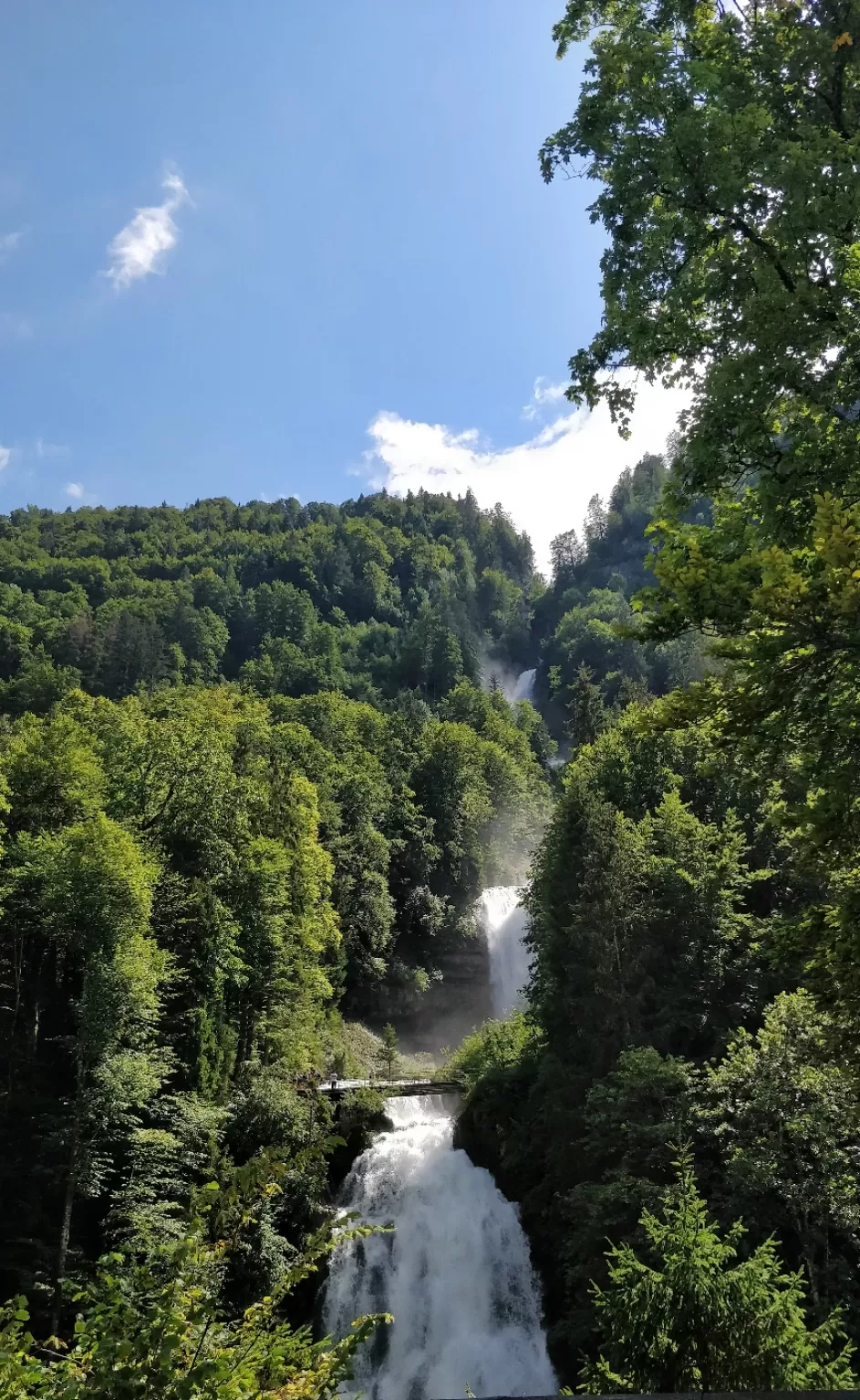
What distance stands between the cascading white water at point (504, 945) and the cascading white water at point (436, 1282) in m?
20.7

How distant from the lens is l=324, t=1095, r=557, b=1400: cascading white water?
805 inches

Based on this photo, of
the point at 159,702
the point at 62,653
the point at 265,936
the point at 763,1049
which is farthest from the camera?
the point at 62,653

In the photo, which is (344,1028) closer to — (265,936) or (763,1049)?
(265,936)

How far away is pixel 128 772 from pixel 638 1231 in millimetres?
25744

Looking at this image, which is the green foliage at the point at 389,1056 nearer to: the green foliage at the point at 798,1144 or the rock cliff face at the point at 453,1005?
the rock cliff face at the point at 453,1005

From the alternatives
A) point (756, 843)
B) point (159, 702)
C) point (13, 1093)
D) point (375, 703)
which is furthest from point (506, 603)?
point (13, 1093)

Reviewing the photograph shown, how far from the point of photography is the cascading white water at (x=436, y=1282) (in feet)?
67.1

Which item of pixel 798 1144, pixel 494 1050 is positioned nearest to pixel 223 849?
pixel 494 1050

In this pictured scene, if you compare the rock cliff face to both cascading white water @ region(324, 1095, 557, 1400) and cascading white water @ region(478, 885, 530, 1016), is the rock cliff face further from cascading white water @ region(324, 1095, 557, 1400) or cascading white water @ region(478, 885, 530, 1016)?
cascading white water @ region(324, 1095, 557, 1400)

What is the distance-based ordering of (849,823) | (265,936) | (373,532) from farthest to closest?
(373,532) < (265,936) < (849,823)

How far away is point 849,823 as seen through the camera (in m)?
7.05

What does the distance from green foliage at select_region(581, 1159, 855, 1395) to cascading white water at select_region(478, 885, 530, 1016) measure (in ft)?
119

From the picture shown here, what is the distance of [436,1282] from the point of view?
22.8 metres

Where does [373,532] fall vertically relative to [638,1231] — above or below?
above
